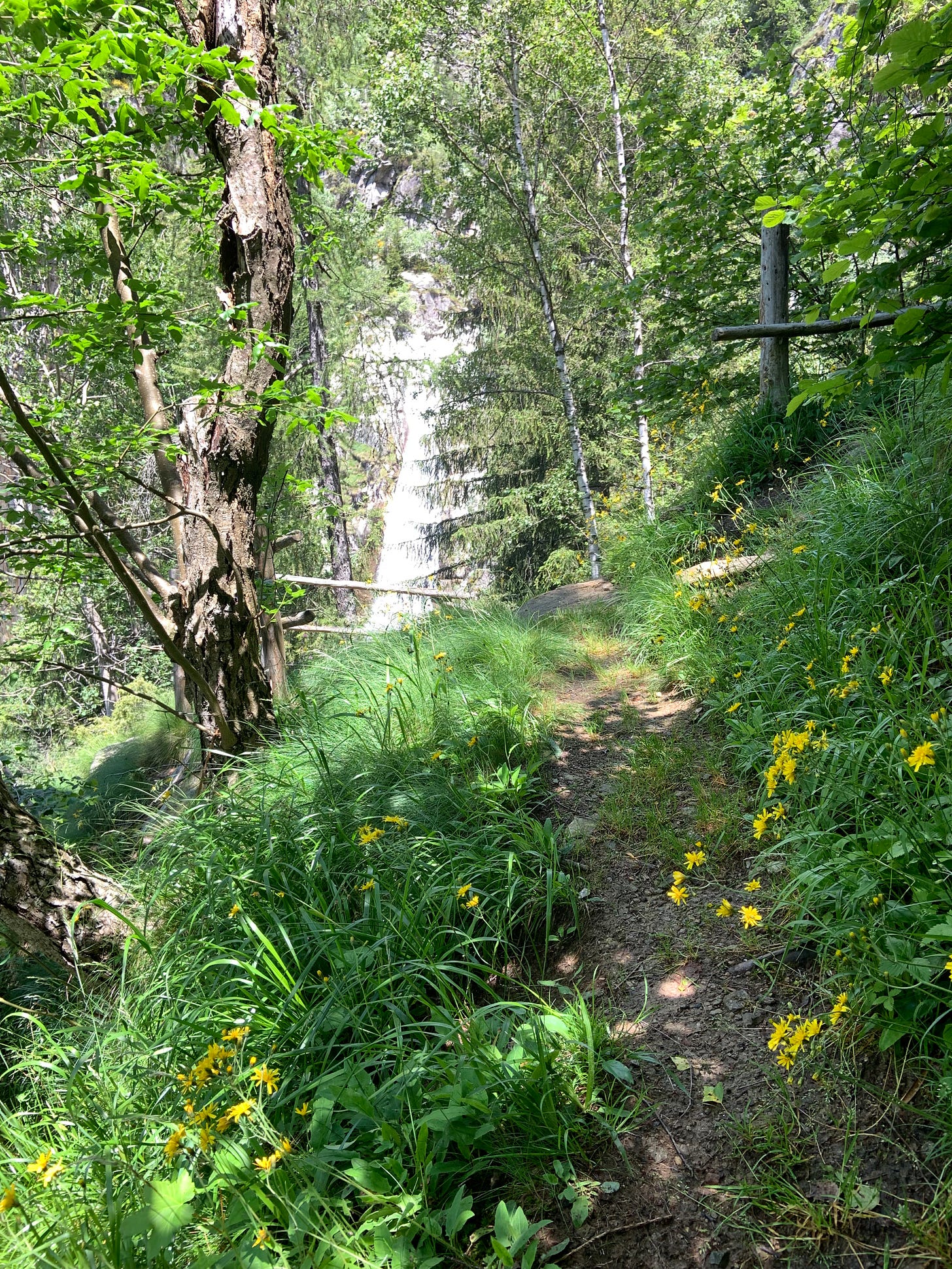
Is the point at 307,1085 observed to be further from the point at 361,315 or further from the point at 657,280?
the point at 361,315

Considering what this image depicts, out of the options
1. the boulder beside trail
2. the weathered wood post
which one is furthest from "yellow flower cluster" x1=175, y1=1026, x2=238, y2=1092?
the weathered wood post

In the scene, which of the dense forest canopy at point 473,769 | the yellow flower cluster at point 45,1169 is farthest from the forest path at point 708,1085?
the yellow flower cluster at point 45,1169

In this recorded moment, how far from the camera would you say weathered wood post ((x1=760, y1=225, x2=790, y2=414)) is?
5375mm

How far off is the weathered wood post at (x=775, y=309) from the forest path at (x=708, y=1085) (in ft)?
11.9

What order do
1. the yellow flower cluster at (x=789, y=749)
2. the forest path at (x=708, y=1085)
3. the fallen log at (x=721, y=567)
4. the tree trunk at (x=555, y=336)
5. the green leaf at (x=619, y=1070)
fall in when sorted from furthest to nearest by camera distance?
the tree trunk at (x=555, y=336) → the fallen log at (x=721, y=567) → the yellow flower cluster at (x=789, y=749) → the green leaf at (x=619, y=1070) → the forest path at (x=708, y=1085)

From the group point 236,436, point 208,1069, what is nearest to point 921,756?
point 208,1069

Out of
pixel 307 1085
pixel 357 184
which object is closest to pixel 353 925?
pixel 307 1085

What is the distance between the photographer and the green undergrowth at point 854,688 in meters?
1.65

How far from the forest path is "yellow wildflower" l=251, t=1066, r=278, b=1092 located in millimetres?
744

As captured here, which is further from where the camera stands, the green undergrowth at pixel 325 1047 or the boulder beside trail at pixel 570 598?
the boulder beside trail at pixel 570 598

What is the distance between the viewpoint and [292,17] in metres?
10.2

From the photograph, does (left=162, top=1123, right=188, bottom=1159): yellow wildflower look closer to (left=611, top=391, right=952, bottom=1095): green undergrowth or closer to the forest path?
the forest path

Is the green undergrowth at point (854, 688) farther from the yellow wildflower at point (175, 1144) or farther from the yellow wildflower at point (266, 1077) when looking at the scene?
the yellow wildflower at point (175, 1144)

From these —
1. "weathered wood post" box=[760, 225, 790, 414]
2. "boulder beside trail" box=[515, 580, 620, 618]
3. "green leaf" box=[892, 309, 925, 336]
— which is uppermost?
"weathered wood post" box=[760, 225, 790, 414]
